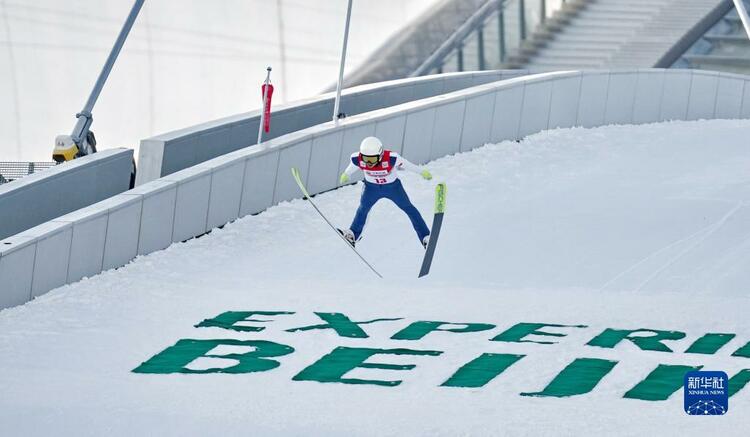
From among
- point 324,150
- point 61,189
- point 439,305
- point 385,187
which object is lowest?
point 439,305

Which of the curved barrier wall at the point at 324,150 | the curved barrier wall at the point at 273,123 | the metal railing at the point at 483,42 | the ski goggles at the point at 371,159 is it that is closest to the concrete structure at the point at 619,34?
the metal railing at the point at 483,42

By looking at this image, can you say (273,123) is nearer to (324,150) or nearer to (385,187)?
(324,150)

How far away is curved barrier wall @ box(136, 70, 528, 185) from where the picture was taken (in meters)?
14.9

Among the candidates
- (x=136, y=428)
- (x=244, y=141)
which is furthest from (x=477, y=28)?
(x=136, y=428)

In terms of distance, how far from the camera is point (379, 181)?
1252cm

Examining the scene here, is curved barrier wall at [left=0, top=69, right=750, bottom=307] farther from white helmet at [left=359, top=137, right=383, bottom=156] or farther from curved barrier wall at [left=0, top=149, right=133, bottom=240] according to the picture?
white helmet at [left=359, top=137, right=383, bottom=156]

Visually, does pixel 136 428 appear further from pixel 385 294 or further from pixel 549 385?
pixel 385 294

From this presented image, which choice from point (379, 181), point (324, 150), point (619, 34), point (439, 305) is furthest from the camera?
point (619, 34)

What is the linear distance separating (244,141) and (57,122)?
8223mm

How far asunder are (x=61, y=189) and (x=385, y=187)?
123 inches

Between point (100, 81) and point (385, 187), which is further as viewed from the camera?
point (100, 81)

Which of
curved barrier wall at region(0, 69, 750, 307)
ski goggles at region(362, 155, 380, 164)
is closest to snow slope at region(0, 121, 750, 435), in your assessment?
curved barrier wall at region(0, 69, 750, 307)

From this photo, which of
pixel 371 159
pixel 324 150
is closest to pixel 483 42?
pixel 324 150

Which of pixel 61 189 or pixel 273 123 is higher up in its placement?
pixel 273 123
